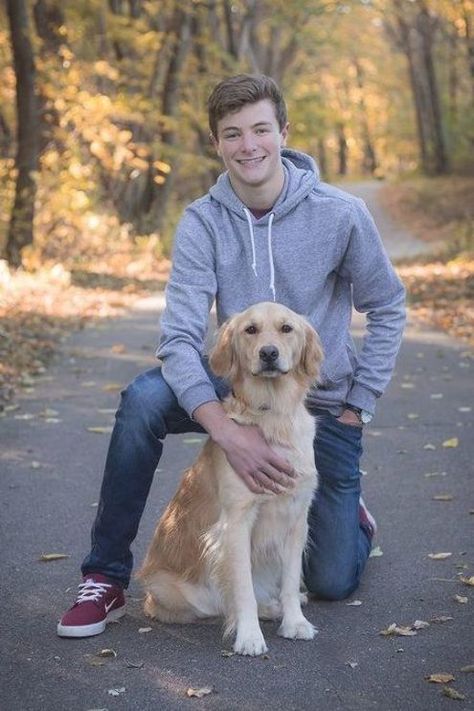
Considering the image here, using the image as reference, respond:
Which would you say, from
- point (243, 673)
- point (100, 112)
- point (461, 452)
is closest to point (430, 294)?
point (100, 112)

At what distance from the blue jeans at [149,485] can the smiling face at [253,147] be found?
827mm

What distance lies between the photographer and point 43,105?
1839 cm

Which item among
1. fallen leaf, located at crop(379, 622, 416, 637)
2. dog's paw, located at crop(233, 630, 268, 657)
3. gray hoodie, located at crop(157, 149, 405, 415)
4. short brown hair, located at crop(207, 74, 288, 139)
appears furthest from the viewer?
gray hoodie, located at crop(157, 149, 405, 415)

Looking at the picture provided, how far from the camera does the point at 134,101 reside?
20.7m

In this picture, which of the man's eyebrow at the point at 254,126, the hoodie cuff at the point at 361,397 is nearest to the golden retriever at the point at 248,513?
the hoodie cuff at the point at 361,397

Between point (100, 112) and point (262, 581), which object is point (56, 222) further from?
point (262, 581)

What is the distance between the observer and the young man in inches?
167

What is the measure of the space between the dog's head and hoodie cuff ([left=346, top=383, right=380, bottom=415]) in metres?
0.49

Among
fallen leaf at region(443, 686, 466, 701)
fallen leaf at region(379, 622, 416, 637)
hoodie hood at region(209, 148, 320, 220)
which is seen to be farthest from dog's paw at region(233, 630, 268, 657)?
hoodie hood at region(209, 148, 320, 220)

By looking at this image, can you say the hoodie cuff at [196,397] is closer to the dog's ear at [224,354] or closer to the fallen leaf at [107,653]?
the dog's ear at [224,354]

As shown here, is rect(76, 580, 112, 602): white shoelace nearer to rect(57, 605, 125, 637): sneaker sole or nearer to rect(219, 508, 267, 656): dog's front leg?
rect(57, 605, 125, 637): sneaker sole

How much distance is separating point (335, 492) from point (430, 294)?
12.6 metres

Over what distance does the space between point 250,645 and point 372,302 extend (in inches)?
63.5

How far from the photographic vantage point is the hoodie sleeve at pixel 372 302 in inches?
180
